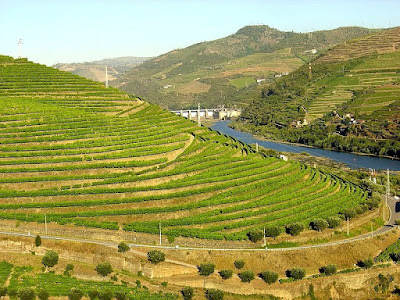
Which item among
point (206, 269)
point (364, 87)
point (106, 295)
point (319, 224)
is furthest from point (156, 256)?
point (364, 87)

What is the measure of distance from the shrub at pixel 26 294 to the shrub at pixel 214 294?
13777 millimetres

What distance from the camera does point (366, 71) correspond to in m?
186

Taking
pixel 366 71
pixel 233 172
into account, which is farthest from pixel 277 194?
pixel 366 71

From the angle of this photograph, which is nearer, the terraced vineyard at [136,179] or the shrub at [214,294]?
the shrub at [214,294]

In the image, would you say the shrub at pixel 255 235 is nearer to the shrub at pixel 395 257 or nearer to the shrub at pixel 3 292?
the shrub at pixel 395 257

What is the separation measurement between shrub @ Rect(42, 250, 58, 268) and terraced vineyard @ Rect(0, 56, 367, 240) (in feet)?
18.2

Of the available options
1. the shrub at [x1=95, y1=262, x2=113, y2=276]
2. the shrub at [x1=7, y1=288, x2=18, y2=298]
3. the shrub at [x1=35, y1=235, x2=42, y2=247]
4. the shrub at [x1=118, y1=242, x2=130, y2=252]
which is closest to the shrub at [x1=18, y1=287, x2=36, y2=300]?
the shrub at [x1=7, y1=288, x2=18, y2=298]

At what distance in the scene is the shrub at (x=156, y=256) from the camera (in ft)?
148

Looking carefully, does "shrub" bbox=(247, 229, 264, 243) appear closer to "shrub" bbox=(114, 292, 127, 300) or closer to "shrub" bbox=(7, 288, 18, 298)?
"shrub" bbox=(114, 292, 127, 300)

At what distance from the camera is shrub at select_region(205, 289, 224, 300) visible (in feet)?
139

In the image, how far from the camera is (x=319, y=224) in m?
53.6

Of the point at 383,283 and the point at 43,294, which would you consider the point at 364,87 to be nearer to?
the point at 383,283

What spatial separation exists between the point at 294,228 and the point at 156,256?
1486 cm

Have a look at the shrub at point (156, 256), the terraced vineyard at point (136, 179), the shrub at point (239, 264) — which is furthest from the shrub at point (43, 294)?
the shrub at point (239, 264)
